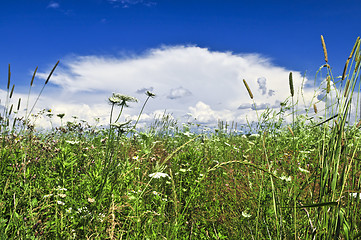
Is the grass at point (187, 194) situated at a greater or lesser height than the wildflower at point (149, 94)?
lesser

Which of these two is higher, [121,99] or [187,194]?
[121,99]

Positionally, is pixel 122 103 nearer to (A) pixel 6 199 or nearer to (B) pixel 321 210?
(A) pixel 6 199

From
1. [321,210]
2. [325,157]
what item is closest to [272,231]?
[321,210]

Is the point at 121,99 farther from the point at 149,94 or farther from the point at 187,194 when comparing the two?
the point at 187,194

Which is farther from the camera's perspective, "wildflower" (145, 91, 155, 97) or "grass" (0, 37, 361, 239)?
"wildflower" (145, 91, 155, 97)

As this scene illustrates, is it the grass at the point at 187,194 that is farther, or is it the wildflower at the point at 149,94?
the wildflower at the point at 149,94

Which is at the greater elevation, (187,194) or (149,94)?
(149,94)

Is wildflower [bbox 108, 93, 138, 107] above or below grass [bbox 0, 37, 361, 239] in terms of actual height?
above

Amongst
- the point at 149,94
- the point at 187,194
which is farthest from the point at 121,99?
the point at 187,194

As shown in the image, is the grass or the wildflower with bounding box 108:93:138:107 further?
the wildflower with bounding box 108:93:138:107

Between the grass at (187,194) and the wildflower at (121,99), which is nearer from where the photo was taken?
the grass at (187,194)

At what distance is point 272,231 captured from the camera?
1978 mm

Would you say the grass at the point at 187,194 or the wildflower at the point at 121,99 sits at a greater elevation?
the wildflower at the point at 121,99

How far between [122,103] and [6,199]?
4.54 feet
